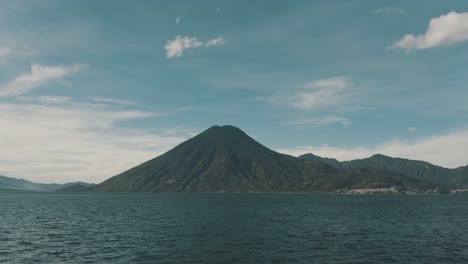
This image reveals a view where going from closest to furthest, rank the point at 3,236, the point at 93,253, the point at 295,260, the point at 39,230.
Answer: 1. the point at 295,260
2. the point at 93,253
3. the point at 3,236
4. the point at 39,230

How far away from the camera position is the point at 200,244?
70.9 m

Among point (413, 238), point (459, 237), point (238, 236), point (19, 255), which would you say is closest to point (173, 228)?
point (238, 236)

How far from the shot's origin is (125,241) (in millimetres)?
73750

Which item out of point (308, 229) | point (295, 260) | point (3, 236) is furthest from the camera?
point (308, 229)

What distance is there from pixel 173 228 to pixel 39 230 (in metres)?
31.9

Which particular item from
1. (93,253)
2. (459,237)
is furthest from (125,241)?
(459,237)

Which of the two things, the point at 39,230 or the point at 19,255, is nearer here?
the point at 19,255

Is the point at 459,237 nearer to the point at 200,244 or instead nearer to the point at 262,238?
the point at 262,238

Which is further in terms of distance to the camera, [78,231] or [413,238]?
[78,231]

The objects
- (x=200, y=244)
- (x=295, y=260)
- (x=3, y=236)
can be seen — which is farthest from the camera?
(x=3, y=236)

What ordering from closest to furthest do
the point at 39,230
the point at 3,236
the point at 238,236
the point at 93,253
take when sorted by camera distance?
the point at 93,253 → the point at 3,236 → the point at 238,236 → the point at 39,230

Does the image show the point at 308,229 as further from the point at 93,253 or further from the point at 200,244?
the point at 93,253

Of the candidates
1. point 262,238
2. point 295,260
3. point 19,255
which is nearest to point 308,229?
point 262,238

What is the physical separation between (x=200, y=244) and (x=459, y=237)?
5628 cm
